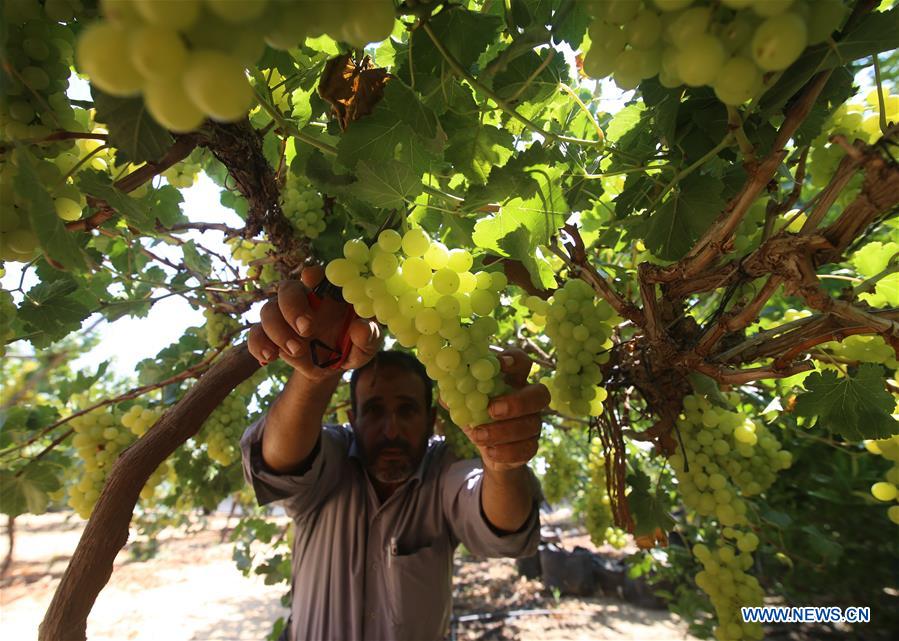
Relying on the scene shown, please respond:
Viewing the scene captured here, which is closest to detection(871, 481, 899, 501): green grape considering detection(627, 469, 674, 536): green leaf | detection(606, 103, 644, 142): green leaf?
detection(627, 469, 674, 536): green leaf

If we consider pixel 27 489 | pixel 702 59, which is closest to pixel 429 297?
pixel 702 59

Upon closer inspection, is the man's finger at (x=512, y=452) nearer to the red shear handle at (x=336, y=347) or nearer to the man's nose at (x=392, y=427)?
the red shear handle at (x=336, y=347)

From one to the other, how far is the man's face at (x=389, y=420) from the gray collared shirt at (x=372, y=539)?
0.10 meters

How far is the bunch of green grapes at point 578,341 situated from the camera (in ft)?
3.92

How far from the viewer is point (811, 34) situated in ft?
1.60

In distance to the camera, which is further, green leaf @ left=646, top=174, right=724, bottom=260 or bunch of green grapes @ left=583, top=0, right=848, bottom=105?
green leaf @ left=646, top=174, right=724, bottom=260

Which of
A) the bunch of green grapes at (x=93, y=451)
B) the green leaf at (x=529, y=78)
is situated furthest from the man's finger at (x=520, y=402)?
the bunch of green grapes at (x=93, y=451)

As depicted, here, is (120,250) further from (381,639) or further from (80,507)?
(381,639)

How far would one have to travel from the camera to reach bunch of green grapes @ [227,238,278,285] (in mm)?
1789

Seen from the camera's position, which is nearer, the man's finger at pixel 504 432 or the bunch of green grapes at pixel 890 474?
the man's finger at pixel 504 432

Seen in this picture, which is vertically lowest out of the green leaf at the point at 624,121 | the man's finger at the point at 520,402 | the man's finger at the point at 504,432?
the man's finger at the point at 504,432

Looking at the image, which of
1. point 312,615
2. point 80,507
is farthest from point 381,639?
point 80,507

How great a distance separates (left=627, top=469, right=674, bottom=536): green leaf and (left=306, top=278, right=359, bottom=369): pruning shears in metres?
1.17

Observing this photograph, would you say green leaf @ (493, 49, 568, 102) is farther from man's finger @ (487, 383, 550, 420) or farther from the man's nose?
the man's nose
